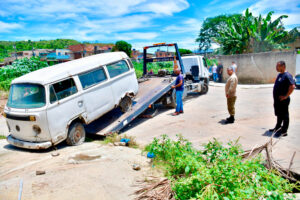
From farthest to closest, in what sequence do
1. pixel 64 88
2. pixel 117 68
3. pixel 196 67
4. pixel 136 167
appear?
pixel 196 67 < pixel 117 68 < pixel 64 88 < pixel 136 167

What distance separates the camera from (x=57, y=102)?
17.7 ft

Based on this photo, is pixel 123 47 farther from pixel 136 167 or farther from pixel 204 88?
pixel 136 167

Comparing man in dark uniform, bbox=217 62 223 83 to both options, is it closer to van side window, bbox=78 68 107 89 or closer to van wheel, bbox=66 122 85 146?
van side window, bbox=78 68 107 89

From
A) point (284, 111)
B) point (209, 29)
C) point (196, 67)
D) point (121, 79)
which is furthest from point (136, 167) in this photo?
point (209, 29)

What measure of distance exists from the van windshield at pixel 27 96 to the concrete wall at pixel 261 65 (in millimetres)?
15702

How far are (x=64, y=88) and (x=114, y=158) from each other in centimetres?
225

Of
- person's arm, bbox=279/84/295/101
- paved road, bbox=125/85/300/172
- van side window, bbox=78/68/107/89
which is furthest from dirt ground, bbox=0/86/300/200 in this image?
van side window, bbox=78/68/107/89

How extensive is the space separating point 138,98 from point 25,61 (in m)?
13.9

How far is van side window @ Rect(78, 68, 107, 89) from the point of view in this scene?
609 centimetres

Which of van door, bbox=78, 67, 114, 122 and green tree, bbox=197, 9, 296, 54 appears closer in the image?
van door, bbox=78, 67, 114, 122

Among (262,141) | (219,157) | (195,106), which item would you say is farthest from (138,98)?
(219,157)

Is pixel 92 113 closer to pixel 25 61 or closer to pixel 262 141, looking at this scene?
pixel 262 141

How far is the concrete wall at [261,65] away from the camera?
15938mm

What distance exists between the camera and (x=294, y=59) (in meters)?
15.8
